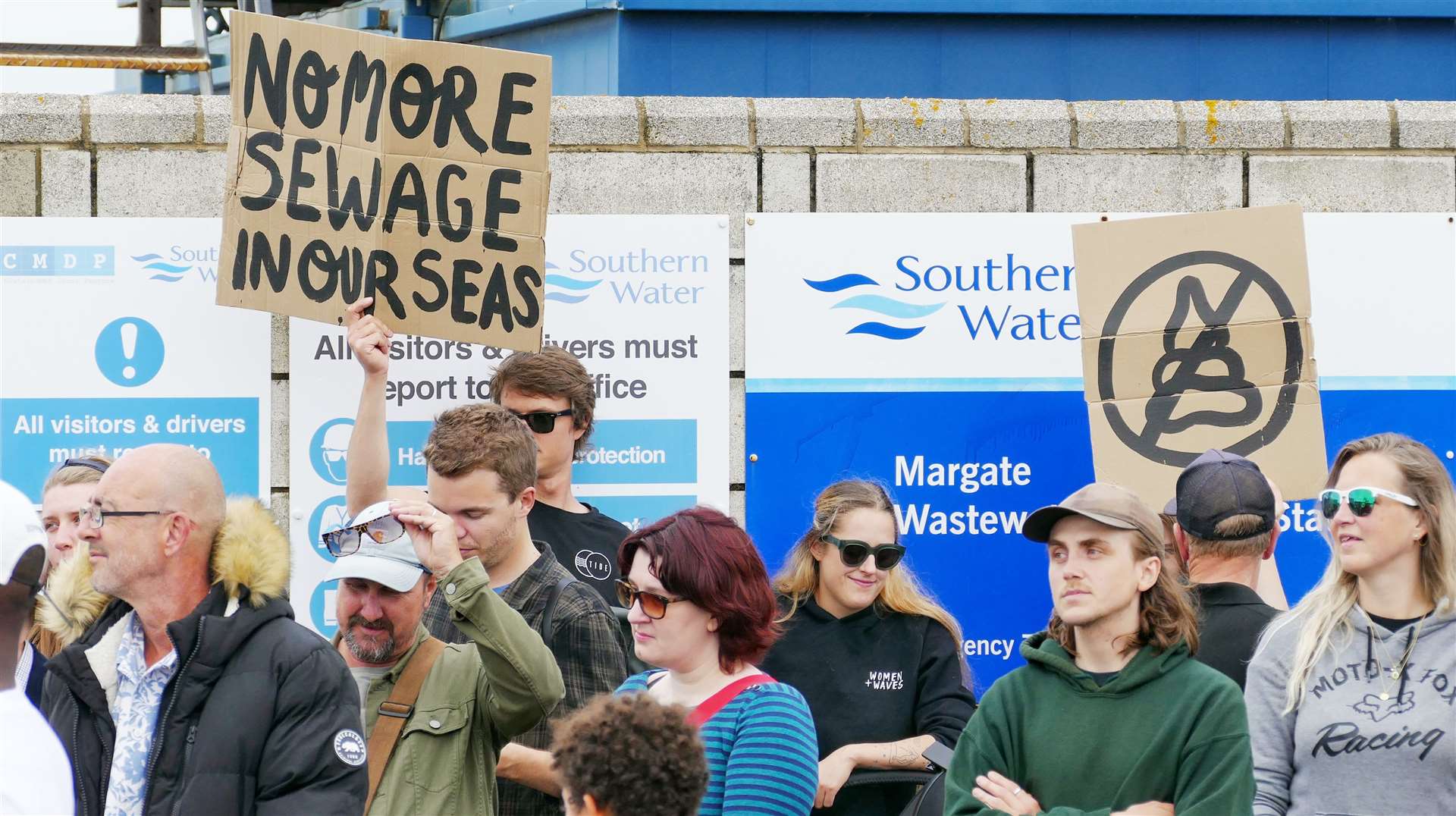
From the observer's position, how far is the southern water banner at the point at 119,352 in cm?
574

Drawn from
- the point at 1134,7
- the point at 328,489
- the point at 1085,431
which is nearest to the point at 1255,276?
the point at 1085,431

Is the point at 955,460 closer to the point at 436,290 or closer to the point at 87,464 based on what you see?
the point at 436,290

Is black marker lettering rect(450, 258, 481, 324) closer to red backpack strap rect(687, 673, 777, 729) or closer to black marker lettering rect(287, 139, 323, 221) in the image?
black marker lettering rect(287, 139, 323, 221)

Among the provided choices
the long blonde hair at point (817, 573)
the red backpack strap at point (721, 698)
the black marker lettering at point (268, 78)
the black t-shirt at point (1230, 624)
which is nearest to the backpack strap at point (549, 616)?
the red backpack strap at point (721, 698)

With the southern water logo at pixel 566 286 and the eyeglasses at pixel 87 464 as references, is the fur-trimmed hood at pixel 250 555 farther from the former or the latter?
the southern water logo at pixel 566 286

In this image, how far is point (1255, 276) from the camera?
5.50 metres

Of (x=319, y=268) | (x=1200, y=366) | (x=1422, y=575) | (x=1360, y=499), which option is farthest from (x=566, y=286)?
(x=1422, y=575)

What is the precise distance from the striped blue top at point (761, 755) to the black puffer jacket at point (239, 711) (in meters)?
0.58

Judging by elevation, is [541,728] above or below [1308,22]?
below

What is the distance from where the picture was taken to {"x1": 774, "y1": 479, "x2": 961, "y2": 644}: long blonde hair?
175 inches

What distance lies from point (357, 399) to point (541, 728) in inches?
91.7

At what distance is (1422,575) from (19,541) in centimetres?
276

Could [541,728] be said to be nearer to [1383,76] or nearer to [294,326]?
[294,326]

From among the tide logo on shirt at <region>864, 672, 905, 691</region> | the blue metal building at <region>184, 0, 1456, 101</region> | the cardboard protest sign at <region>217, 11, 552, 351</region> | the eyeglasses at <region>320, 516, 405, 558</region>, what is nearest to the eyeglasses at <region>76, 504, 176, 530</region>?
the eyeglasses at <region>320, 516, 405, 558</region>
